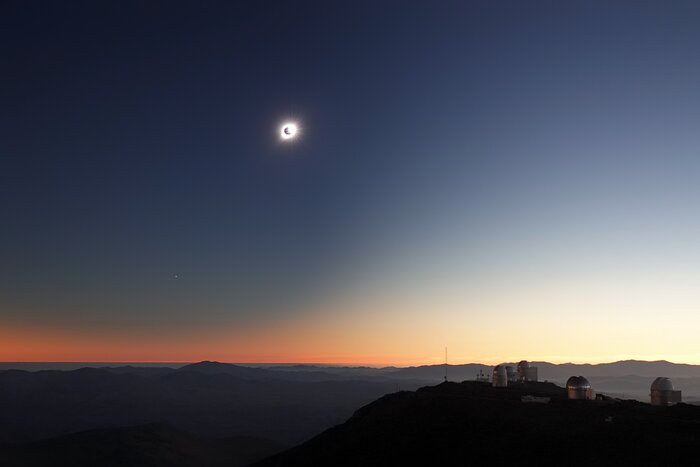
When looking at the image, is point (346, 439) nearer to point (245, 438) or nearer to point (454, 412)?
point (454, 412)

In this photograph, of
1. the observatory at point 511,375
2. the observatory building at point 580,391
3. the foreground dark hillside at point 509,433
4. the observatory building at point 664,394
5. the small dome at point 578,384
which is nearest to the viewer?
the foreground dark hillside at point 509,433

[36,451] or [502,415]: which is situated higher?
[502,415]

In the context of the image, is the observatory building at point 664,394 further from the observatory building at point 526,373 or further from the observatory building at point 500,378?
the observatory building at point 526,373

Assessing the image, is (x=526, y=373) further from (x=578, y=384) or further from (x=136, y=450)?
(x=136, y=450)

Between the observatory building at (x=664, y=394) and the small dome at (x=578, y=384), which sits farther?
the small dome at (x=578, y=384)

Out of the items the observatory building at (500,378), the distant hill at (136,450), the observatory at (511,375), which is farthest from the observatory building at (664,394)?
the distant hill at (136,450)

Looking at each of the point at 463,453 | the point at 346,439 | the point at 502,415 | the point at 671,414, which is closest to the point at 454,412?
the point at 502,415
